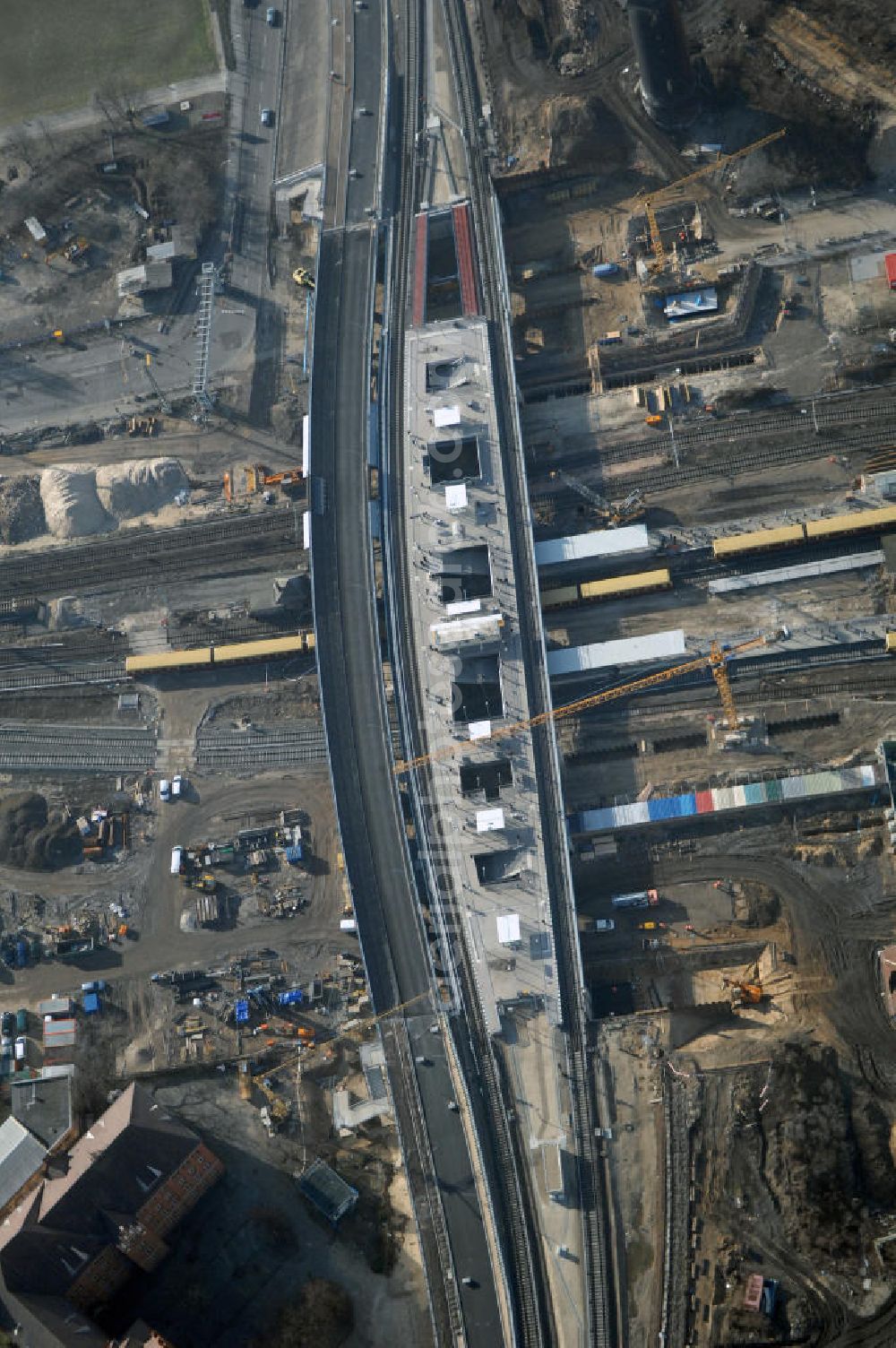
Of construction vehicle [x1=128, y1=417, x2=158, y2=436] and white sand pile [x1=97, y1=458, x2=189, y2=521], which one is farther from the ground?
construction vehicle [x1=128, y1=417, x2=158, y2=436]

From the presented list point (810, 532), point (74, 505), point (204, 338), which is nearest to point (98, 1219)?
point (74, 505)

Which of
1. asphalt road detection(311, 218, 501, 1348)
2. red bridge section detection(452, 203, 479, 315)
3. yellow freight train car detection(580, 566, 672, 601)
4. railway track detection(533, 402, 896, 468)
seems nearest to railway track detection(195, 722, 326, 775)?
asphalt road detection(311, 218, 501, 1348)

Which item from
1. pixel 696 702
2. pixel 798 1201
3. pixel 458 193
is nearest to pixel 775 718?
pixel 696 702

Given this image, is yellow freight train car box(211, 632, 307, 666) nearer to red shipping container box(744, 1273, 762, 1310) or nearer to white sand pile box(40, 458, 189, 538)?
white sand pile box(40, 458, 189, 538)

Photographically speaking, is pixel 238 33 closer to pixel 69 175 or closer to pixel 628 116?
pixel 69 175

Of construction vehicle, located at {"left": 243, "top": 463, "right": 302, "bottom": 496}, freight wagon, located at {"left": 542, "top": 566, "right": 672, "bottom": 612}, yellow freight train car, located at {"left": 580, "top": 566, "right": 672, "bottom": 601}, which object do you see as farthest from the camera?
construction vehicle, located at {"left": 243, "top": 463, "right": 302, "bottom": 496}

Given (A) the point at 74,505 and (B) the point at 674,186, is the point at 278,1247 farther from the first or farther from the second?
(B) the point at 674,186
